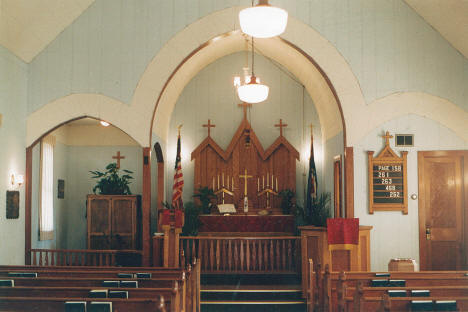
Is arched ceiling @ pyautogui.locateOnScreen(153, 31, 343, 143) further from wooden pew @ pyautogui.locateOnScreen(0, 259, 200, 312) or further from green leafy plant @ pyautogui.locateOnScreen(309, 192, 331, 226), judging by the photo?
wooden pew @ pyautogui.locateOnScreen(0, 259, 200, 312)

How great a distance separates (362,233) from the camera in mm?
8219

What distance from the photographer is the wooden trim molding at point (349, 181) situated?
8.66m

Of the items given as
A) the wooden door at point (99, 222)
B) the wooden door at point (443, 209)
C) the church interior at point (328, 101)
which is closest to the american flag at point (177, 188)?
the church interior at point (328, 101)

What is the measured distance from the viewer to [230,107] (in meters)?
13.0

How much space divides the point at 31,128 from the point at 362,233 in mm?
6169

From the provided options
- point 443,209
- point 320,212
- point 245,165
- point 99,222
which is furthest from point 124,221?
point 443,209

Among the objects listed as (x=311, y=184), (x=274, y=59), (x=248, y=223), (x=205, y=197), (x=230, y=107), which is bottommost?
(x=248, y=223)

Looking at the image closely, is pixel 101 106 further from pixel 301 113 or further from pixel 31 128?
pixel 301 113

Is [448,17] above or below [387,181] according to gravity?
above

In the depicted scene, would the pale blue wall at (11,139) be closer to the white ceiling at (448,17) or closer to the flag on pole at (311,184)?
the flag on pole at (311,184)

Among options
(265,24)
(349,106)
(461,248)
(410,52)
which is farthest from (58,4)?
(461,248)

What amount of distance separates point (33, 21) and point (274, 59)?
20.6ft

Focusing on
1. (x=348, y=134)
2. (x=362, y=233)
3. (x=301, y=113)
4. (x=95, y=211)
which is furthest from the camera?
(x=301, y=113)

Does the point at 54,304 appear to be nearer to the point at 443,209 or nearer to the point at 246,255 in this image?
the point at 246,255
